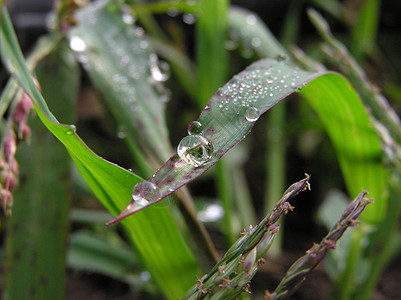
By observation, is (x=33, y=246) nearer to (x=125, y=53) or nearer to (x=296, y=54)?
(x=125, y=53)

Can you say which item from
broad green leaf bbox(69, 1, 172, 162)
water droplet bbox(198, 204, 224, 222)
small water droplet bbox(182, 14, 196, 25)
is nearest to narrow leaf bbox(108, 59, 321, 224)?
broad green leaf bbox(69, 1, 172, 162)

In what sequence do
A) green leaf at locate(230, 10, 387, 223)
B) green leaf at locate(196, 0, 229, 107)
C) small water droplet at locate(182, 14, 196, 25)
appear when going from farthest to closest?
small water droplet at locate(182, 14, 196, 25)
green leaf at locate(196, 0, 229, 107)
green leaf at locate(230, 10, 387, 223)

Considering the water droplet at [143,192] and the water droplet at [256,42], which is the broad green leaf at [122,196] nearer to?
the water droplet at [143,192]

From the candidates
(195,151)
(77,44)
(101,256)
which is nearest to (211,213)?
(101,256)

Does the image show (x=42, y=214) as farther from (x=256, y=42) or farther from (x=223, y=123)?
(x=256, y=42)

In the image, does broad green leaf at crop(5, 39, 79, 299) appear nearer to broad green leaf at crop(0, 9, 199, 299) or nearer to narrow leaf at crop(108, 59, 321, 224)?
broad green leaf at crop(0, 9, 199, 299)

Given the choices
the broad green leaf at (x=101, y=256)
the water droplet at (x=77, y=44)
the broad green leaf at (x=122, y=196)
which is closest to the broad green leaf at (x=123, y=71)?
the water droplet at (x=77, y=44)
